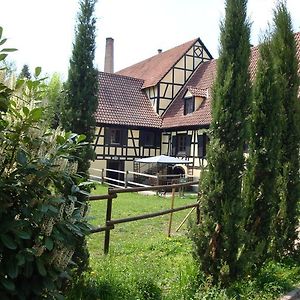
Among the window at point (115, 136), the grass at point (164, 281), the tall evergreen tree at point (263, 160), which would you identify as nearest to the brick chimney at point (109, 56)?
the window at point (115, 136)

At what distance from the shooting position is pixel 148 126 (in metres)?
23.7

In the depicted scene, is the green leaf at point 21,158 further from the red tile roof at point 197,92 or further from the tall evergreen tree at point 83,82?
the red tile roof at point 197,92

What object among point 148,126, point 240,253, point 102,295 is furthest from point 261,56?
point 148,126

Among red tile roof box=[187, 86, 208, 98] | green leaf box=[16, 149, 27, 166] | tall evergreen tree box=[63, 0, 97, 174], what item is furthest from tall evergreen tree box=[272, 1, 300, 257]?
red tile roof box=[187, 86, 208, 98]

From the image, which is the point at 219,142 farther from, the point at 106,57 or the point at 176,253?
the point at 106,57

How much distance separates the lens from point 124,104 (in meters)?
24.4

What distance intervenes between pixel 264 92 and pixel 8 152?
158 inches

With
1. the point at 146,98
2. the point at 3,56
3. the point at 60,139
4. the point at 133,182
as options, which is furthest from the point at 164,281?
the point at 146,98

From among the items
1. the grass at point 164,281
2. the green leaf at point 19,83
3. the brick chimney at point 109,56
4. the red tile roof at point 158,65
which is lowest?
the grass at point 164,281

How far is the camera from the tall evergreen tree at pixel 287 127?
594 cm

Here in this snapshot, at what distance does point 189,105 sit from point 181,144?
2523 mm

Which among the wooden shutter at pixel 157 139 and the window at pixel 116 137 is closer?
the window at pixel 116 137

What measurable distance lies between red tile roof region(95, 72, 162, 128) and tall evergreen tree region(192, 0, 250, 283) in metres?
17.7

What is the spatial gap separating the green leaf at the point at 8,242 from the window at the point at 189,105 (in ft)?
67.1
